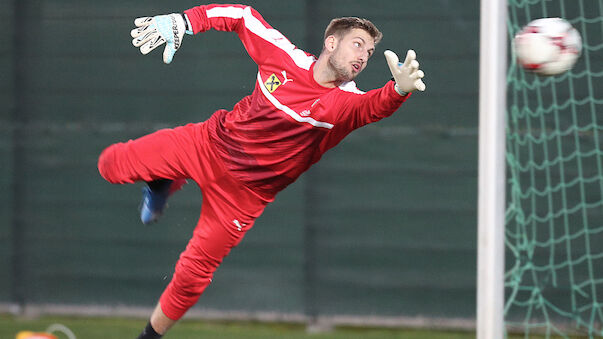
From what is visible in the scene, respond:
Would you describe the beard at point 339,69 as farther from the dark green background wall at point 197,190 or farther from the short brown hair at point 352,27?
the dark green background wall at point 197,190

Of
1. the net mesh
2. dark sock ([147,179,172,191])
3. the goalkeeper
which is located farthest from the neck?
the net mesh

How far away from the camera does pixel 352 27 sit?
3.41m

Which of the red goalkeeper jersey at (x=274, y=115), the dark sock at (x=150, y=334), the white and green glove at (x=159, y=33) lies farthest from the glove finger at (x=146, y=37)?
the dark sock at (x=150, y=334)

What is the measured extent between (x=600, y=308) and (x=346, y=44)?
2787 millimetres

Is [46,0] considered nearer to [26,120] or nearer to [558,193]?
Answer: [26,120]

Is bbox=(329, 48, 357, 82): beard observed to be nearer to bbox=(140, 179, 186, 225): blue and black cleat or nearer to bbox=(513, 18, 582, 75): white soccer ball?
bbox=(513, 18, 582, 75): white soccer ball

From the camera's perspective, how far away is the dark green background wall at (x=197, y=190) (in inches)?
207

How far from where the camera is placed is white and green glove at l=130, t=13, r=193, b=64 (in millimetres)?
3297

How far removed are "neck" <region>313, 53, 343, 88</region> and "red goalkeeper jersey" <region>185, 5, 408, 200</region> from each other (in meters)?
0.03

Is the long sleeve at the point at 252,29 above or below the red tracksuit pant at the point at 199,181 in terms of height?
above

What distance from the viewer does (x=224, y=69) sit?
5484 millimetres

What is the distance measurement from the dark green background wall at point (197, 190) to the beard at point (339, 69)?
1.85 metres

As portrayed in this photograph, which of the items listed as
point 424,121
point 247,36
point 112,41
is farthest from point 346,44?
point 112,41

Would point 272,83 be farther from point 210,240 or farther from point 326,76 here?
point 210,240
